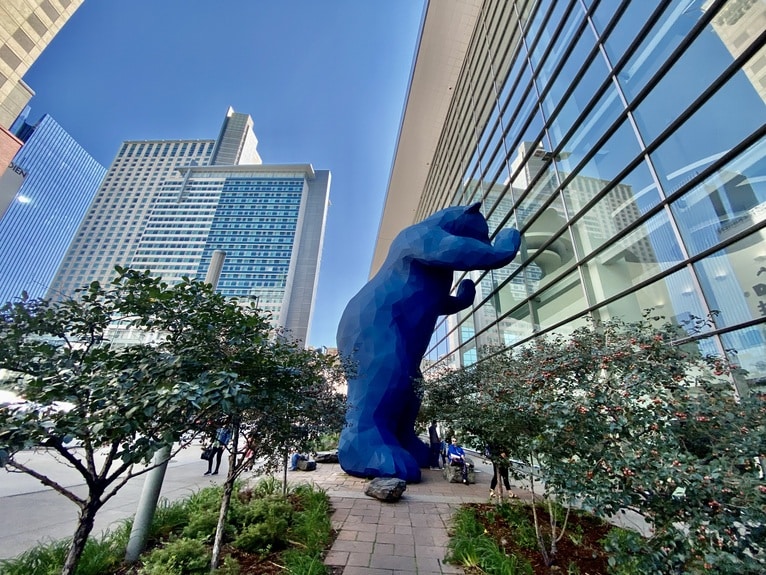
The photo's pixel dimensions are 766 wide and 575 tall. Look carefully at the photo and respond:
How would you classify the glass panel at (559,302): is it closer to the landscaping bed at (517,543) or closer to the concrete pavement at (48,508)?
the landscaping bed at (517,543)

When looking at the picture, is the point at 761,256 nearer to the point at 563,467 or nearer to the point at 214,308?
the point at 563,467

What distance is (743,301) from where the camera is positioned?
4629 millimetres

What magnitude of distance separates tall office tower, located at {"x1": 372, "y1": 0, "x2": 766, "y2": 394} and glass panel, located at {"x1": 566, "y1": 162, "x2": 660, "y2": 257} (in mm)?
32

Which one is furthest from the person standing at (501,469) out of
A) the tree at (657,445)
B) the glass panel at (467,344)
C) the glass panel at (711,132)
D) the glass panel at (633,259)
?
the glass panel at (467,344)

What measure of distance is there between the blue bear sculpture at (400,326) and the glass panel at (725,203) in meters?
3.03

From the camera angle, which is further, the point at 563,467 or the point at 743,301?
the point at 743,301

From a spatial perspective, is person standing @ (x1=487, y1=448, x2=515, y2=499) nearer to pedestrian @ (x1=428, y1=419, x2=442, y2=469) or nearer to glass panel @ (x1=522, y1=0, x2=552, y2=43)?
pedestrian @ (x1=428, y1=419, x2=442, y2=469)

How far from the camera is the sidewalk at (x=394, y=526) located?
3.96 metres

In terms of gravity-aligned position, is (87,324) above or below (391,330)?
Result: below

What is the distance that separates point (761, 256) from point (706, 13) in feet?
12.8

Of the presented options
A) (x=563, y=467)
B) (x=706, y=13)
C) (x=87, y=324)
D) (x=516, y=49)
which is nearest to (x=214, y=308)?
(x=87, y=324)

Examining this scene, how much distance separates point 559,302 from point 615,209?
2.60 meters

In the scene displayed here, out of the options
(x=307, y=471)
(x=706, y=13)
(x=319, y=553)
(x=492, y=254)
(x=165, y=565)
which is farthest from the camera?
(x=307, y=471)

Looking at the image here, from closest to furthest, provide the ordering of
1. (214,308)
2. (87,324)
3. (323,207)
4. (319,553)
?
(87,324), (214,308), (319,553), (323,207)
